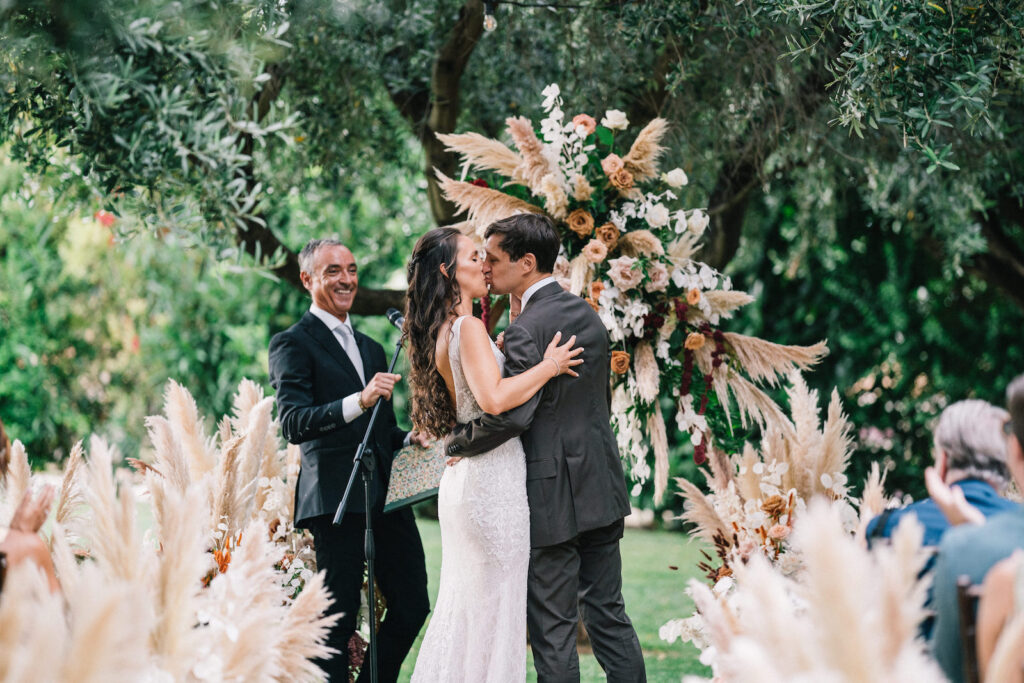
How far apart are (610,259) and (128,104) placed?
201 centimetres

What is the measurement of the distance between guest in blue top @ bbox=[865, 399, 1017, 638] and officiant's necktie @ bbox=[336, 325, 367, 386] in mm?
2465

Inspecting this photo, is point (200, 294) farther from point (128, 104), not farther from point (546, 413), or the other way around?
point (546, 413)

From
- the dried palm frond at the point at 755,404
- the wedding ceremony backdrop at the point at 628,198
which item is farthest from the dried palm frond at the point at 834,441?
the dried palm frond at the point at 755,404

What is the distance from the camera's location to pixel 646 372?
4020 mm

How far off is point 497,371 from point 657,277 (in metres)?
1.03

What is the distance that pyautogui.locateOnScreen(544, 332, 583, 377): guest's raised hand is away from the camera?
3310mm

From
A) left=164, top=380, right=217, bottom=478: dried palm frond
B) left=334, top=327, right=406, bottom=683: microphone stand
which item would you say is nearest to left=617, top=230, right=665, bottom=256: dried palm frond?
left=334, top=327, right=406, bottom=683: microphone stand

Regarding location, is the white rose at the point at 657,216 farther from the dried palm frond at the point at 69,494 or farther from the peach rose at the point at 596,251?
the dried palm frond at the point at 69,494

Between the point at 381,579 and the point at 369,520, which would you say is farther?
the point at 381,579

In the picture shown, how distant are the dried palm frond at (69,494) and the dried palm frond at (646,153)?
2.26 meters

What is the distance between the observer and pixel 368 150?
6.77m

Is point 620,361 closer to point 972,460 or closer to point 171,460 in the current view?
point 171,460

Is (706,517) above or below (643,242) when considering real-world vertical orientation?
below

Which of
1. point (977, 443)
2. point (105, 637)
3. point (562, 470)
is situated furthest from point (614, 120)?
point (105, 637)
